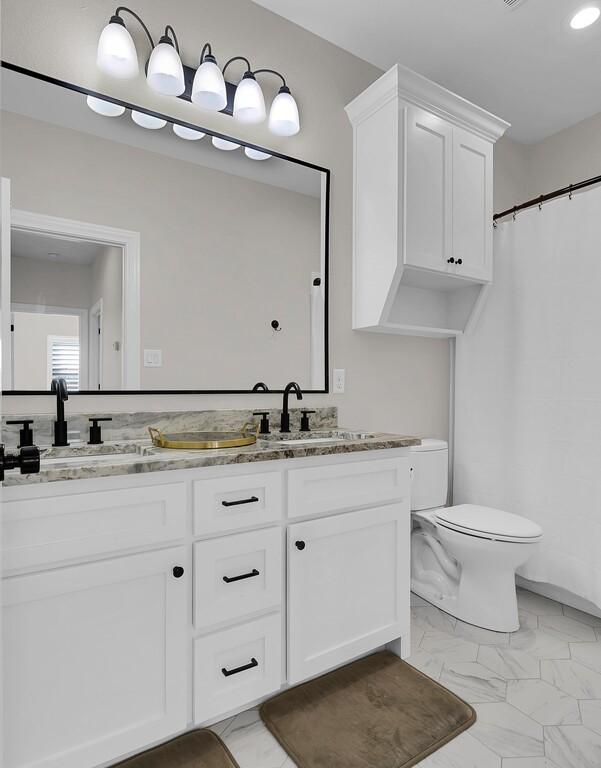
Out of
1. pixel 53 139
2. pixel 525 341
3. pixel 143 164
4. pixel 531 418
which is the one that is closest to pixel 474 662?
pixel 531 418

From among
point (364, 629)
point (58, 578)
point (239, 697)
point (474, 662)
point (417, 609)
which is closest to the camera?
point (58, 578)

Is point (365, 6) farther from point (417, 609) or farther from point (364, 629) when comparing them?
point (417, 609)

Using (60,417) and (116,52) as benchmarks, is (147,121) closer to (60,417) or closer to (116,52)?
(116,52)

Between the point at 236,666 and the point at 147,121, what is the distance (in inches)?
75.3

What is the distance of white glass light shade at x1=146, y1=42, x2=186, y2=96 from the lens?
170cm

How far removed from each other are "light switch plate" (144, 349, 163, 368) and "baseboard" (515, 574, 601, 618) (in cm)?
207

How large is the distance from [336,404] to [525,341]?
40.4 inches

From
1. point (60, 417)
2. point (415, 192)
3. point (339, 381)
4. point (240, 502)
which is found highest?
point (415, 192)

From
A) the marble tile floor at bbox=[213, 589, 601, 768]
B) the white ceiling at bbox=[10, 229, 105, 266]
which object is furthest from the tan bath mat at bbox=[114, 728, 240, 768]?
the white ceiling at bbox=[10, 229, 105, 266]

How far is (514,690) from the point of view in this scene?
1655 millimetres

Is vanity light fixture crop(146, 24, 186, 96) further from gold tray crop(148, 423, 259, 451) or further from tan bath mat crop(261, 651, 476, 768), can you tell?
tan bath mat crop(261, 651, 476, 768)

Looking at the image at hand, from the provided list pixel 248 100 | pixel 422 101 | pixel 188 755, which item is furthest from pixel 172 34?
pixel 188 755

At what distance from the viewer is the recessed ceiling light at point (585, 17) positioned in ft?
6.77

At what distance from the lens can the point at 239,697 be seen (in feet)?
4.73
